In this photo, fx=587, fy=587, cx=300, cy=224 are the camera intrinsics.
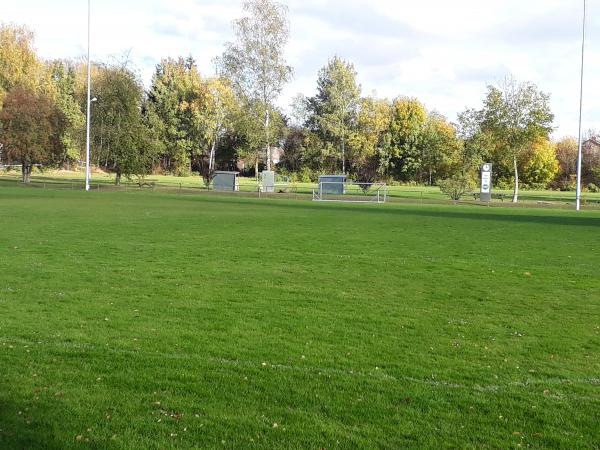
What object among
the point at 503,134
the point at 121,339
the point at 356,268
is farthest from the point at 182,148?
the point at 121,339

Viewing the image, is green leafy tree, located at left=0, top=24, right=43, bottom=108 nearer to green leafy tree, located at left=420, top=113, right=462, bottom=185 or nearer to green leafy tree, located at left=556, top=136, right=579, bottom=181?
green leafy tree, located at left=420, top=113, right=462, bottom=185

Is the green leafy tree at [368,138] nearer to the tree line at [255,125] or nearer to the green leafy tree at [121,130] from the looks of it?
the tree line at [255,125]

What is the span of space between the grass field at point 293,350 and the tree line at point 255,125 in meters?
40.7

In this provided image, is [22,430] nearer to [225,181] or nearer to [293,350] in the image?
[293,350]

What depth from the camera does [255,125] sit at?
6200 cm

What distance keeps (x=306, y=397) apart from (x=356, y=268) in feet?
25.9

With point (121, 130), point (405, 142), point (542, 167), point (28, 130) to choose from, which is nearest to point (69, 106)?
point (28, 130)

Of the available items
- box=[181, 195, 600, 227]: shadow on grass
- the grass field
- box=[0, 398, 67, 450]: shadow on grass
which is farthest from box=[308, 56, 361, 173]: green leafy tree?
box=[0, 398, 67, 450]: shadow on grass

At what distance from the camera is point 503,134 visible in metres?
54.6

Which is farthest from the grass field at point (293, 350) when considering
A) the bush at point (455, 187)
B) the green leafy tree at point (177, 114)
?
the green leafy tree at point (177, 114)

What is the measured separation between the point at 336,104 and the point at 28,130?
37901 mm

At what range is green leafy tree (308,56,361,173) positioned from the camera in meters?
77.3

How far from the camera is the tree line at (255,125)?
185ft

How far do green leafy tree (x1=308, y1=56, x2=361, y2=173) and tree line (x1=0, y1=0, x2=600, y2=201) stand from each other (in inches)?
6.3
